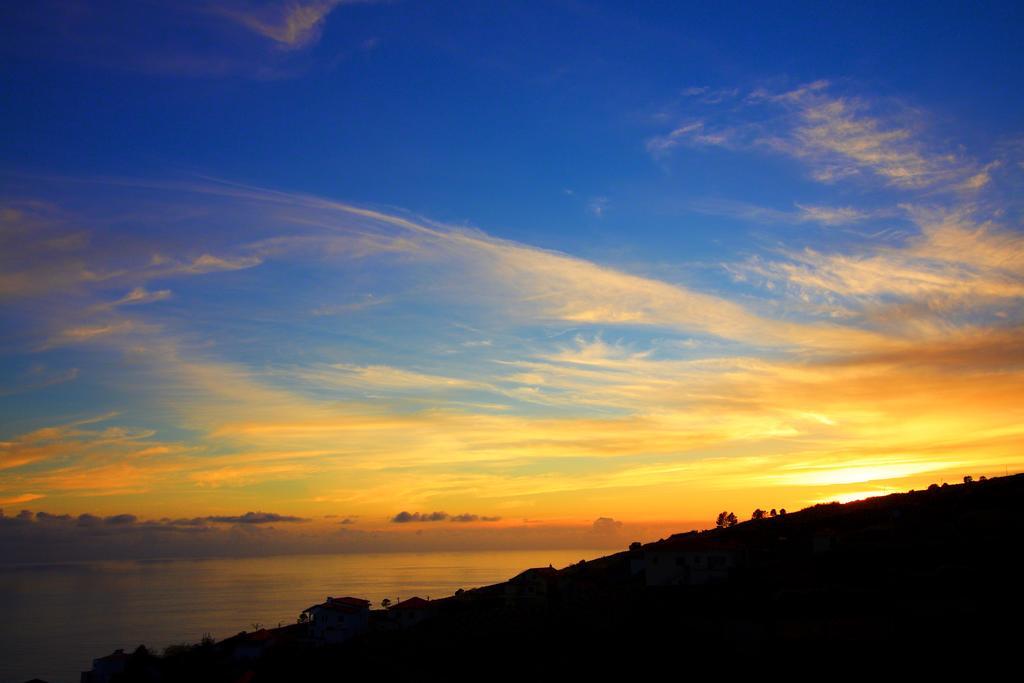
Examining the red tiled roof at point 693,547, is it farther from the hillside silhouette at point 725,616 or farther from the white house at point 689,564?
the hillside silhouette at point 725,616

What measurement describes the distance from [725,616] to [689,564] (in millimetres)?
16757

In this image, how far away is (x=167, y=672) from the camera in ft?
221

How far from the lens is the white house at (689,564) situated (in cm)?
5978

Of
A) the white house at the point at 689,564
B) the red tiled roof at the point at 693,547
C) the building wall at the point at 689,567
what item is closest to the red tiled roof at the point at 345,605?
the white house at the point at 689,564

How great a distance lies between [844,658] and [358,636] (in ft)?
159

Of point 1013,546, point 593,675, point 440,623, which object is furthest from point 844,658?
point 440,623

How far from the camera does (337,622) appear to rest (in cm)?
7175

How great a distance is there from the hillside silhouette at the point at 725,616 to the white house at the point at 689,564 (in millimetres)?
103

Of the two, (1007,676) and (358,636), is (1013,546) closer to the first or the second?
(1007,676)

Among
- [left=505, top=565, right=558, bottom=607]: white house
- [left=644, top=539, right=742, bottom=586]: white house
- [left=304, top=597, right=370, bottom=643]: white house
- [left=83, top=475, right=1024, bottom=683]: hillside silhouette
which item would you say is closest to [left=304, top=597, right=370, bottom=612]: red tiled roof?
[left=304, top=597, right=370, bottom=643]: white house

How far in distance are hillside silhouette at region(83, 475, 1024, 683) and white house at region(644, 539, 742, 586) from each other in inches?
4.0

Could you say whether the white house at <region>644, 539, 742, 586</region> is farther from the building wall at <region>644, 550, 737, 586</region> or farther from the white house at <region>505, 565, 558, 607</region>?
the white house at <region>505, 565, 558, 607</region>

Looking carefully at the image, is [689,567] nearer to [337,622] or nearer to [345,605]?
[345,605]

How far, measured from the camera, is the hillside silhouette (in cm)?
3781
